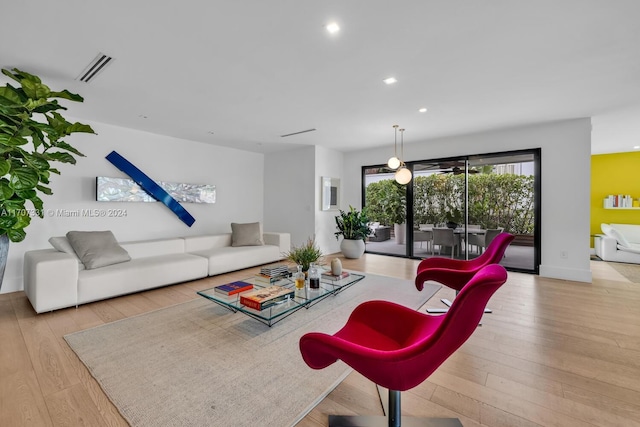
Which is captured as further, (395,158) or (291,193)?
(291,193)

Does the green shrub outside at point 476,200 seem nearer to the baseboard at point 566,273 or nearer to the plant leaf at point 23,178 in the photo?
the baseboard at point 566,273

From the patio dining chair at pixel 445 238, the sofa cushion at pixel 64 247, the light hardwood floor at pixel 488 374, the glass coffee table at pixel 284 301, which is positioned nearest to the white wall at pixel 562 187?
the light hardwood floor at pixel 488 374

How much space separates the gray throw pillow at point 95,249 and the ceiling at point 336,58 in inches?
70.2

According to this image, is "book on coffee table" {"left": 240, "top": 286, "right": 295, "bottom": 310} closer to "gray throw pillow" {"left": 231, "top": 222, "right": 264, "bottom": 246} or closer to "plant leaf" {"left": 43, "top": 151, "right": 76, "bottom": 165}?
"plant leaf" {"left": 43, "top": 151, "right": 76, "bottom": 165}

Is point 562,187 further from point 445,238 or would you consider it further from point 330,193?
point 330,193

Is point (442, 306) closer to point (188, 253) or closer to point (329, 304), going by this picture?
point (329, 304)

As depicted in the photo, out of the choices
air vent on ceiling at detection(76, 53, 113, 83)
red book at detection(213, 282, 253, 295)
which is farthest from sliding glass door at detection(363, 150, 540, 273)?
air vent on ceiling at detection(76, 53, 113, 83)

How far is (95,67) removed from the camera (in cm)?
274

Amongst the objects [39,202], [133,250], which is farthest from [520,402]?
[133,250]

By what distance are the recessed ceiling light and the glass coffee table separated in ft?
7.68

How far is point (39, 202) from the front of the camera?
2.86 meters

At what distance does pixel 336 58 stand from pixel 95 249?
3722 millimetres

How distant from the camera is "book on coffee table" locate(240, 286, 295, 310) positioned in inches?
95.8

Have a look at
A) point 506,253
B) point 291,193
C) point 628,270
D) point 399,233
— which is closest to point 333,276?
point 291,193
